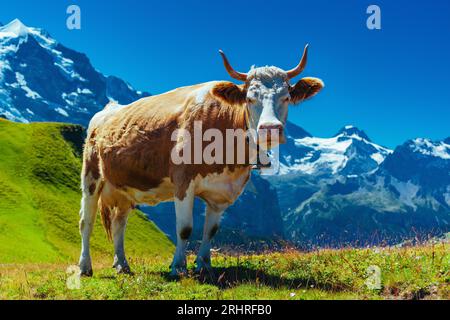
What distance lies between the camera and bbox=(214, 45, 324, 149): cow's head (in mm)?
10469

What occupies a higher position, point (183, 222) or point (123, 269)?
point (183, 222)

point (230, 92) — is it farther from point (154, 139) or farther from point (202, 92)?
point (154, 139)

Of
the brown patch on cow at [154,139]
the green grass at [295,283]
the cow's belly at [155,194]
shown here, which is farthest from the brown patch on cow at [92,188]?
the green grass at [295,283]

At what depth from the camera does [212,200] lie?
1235cm

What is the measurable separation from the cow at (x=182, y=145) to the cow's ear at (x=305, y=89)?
0.02 metres

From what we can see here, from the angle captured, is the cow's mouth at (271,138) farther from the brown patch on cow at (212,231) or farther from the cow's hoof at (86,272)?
the cow's hoof at (86,272)

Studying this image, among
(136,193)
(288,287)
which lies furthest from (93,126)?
(288,287)

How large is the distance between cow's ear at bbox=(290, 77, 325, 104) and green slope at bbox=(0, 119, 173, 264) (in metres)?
56.9

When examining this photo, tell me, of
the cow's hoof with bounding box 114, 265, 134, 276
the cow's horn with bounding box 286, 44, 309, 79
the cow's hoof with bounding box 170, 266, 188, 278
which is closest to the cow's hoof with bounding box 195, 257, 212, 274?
the cow's hoof with bounding box 170, 266, 188, 278

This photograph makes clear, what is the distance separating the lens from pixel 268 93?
11039mm

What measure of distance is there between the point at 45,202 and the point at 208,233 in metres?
90.9

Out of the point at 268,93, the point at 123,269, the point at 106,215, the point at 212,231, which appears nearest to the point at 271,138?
the point at 268,93

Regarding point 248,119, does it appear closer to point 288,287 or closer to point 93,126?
point 288,287

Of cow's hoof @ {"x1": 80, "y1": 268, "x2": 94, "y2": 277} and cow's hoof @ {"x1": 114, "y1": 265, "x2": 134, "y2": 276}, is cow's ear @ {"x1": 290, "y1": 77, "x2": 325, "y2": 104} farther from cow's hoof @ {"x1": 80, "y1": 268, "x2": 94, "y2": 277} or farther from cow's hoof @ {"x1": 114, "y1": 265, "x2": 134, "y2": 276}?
cow's hoof @ {"x1": 80, "y1": 268, "x2": 94, "y2": 277}
